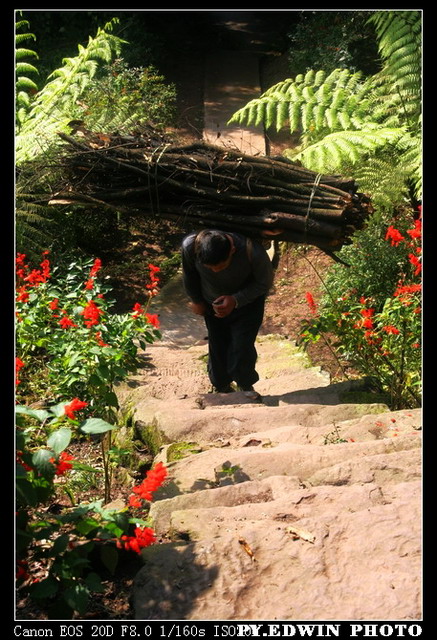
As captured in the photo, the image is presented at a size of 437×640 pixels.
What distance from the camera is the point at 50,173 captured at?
6.83 metres

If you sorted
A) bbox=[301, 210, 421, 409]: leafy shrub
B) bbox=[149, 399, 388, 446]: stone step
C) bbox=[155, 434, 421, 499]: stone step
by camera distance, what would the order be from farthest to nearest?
bbox=[301, 210, 421, 409]: leafy shrub, bbox=[149, 399, 388, 446]: stone step, bbox=[155, 434, 421, 499]: stone step

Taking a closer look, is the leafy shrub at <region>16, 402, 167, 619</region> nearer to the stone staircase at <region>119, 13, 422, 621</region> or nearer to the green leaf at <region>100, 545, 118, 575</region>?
the green leaf at <region>100, 545, 118, 575</region>

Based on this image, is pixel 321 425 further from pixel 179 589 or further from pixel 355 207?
pixel 179 589

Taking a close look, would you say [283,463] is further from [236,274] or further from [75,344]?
[236,274]

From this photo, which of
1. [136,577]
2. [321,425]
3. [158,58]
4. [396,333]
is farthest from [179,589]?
[158,58]

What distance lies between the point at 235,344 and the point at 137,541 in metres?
2.96

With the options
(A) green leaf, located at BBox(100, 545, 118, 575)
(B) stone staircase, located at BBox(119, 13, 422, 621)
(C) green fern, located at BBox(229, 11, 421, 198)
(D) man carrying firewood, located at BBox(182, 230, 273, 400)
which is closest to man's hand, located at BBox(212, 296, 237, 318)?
(D) man carrying firewood, located at BBox(182, 230, 273, 400)

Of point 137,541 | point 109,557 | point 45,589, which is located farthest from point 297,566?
point 45,589

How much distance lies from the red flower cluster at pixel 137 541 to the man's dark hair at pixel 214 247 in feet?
7.98

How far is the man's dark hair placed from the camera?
513cm

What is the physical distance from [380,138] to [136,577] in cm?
512

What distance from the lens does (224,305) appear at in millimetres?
5543

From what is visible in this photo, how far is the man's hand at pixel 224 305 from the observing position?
18.2 ft

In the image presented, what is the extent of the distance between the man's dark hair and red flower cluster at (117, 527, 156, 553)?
2.43 m
